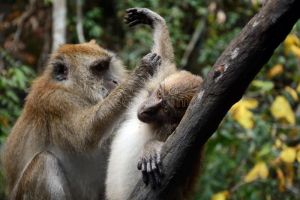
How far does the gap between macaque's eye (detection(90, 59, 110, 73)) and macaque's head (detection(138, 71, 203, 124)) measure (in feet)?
4.25

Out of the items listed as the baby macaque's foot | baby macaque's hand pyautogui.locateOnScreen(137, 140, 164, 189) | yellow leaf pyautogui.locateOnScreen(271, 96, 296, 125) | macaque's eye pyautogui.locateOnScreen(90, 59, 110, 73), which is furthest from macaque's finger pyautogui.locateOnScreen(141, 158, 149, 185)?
yellow leaf pyautogui.locateOnScreen(271, 96, 296, 125)

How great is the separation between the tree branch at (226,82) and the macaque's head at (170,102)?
667 mm

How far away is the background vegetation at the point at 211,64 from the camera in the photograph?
22.0 ft

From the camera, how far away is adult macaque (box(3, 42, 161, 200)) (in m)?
5.00

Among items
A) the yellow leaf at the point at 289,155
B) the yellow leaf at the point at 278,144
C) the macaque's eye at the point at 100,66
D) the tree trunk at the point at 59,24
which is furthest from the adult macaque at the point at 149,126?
the tree trunk at the point at 59,24

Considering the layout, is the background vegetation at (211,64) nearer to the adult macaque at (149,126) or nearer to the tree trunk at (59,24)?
the tree trunk at (59,24)

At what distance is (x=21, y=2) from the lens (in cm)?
1159

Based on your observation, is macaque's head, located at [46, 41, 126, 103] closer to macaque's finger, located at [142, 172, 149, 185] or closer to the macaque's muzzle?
the macaque's muzzle

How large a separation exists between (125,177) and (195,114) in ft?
4.29

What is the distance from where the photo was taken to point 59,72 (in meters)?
5.48

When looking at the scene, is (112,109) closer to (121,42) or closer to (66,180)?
(66,180)

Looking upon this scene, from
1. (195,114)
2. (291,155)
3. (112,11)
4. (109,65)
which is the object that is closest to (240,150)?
(291,155)

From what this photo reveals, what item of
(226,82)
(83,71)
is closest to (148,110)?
(226,82)

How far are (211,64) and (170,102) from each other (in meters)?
6.05
